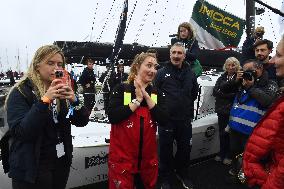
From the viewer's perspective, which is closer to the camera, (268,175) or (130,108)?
(268,175)

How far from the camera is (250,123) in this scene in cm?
413

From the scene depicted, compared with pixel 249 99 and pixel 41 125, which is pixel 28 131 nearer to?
pixel 41 125

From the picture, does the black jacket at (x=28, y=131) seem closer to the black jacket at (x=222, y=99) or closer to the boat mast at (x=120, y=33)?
the black jacket at (x=222, y=99)

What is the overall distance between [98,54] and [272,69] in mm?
4164

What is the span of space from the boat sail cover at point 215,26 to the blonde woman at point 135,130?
4.99m

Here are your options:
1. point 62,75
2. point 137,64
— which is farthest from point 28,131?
point 137,64

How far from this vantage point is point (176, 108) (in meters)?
4.38

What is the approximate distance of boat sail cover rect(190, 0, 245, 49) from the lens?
8078 mm

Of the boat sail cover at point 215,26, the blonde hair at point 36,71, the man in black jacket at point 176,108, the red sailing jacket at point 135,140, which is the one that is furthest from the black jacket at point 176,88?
the boat sail cover at point 215,26

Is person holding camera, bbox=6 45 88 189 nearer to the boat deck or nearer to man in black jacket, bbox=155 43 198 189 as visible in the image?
the boat deck

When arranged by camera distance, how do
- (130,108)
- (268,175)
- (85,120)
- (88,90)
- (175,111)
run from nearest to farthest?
(268,175) → (85,120) → (130,108) → (175,111) → (88,90)

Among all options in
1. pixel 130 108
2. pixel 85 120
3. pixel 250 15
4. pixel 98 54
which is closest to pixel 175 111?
pixel 130 108

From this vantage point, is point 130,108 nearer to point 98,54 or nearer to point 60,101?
point 60,101

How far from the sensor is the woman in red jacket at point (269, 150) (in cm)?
190
